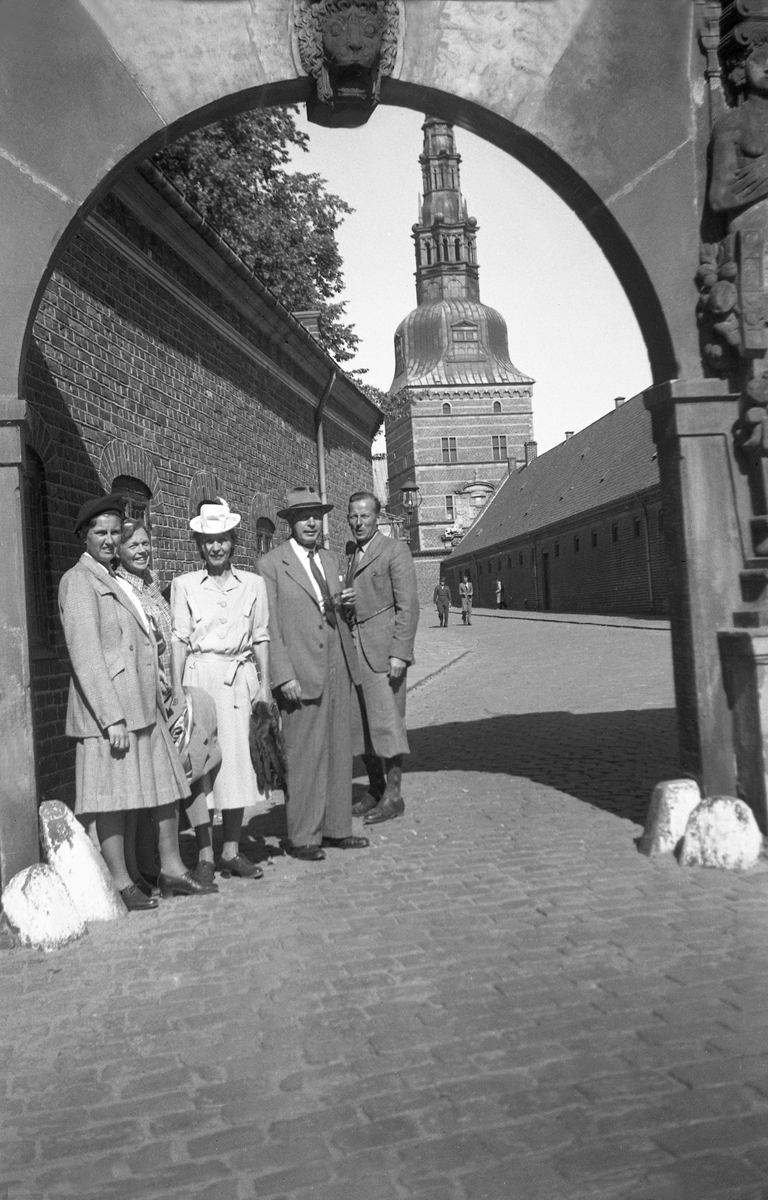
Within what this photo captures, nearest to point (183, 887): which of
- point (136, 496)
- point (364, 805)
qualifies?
point (364, 805)

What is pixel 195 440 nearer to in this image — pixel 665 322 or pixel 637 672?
pixel 665 322

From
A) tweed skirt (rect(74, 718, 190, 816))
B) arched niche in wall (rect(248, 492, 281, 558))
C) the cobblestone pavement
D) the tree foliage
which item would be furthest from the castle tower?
the cobblestone pavement

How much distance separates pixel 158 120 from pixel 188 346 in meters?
5.95

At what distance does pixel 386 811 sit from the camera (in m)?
7.05

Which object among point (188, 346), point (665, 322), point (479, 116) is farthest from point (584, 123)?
point (188, 346)

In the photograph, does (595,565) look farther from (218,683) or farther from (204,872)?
(204,872)

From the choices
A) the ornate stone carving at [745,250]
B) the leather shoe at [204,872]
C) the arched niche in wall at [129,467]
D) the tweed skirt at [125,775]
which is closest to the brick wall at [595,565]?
the arched niche in wall at [129,467]

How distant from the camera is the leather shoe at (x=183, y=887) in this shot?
535 cm

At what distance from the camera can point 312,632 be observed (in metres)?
6.19

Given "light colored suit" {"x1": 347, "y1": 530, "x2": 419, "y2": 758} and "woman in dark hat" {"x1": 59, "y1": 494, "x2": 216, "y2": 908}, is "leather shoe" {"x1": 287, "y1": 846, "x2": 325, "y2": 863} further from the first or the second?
"light colored suit" {"x1": 347, "y1": 530, "x2": 419, "y2": 758}

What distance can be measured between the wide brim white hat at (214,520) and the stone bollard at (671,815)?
8.54ft

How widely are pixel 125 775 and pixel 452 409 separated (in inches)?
3354

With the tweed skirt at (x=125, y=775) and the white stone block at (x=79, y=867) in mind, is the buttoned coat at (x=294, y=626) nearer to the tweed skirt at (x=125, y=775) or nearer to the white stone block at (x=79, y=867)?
the tweed skirt at (x=125, y=775)

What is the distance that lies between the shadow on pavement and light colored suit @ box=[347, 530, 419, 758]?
1364 millimetres
